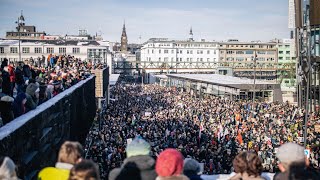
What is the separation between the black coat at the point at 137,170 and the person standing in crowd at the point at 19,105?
458 cm

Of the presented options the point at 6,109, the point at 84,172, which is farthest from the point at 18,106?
the point at 84,172

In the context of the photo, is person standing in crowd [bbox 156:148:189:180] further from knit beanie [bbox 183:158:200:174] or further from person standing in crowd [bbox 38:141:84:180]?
person standing in crowd [bbox 38:141:84:180]

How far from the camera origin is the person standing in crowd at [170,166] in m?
3.43

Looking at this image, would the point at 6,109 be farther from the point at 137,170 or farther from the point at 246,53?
the point at 246,53

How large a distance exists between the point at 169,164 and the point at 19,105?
203 inches

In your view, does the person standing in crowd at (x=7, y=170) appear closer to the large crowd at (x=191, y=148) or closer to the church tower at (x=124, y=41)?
the large crowd at (x=191, y=148)

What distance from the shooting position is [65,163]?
3670mm

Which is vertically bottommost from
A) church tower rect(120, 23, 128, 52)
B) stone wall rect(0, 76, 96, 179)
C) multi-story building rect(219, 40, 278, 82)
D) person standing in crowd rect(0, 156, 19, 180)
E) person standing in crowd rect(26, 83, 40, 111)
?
stone wall rect(0, 76, 96, 179)

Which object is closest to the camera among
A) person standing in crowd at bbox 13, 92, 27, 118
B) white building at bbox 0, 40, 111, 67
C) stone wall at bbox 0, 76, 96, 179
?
stone wall at bbox 0, 76, 96, 179

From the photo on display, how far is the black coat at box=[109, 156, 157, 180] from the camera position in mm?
3713

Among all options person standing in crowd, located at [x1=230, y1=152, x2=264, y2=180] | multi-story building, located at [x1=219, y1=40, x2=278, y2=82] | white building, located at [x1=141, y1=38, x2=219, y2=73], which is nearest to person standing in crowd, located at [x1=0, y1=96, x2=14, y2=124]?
person standing in crowd, located at [x1=230, y1=152, x2=264, y2=180]

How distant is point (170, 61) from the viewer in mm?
120562

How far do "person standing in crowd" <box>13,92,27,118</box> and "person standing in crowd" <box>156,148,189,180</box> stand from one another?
5.04 metres

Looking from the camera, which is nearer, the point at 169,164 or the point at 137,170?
the point at 169,164
